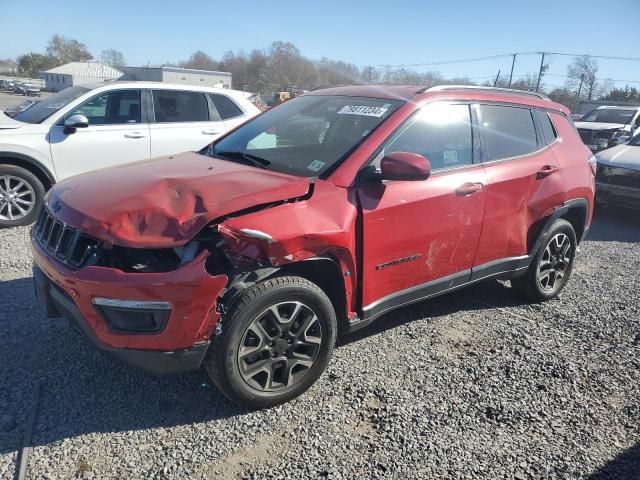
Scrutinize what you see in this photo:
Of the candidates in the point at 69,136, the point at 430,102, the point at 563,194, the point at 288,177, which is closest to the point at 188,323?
the point at 288,177

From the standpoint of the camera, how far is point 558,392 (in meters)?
3.17

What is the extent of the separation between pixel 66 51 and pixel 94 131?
357ft

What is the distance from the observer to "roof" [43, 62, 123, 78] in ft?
248

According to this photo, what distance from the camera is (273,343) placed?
2727 millimetres

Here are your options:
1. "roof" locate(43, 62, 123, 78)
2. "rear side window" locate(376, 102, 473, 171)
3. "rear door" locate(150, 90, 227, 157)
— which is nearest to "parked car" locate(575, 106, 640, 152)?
"rear door" locate(150, 90, 227, 157)

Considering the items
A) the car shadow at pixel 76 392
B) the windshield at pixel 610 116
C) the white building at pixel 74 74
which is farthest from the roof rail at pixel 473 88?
the white building at pixel 74 74

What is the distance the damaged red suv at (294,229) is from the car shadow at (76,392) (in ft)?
1.36

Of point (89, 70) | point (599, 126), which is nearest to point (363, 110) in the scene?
point (599, 126)

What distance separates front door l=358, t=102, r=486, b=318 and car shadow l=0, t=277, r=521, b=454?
28.6 inches

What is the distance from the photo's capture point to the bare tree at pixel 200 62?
94.7 meters

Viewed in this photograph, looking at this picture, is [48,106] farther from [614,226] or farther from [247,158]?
[614,226]

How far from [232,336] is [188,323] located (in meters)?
0.24

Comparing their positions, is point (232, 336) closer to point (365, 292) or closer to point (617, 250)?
point (365, 292)

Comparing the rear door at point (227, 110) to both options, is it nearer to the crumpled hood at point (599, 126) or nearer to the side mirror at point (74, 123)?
the side mirror at point (74, 123)
